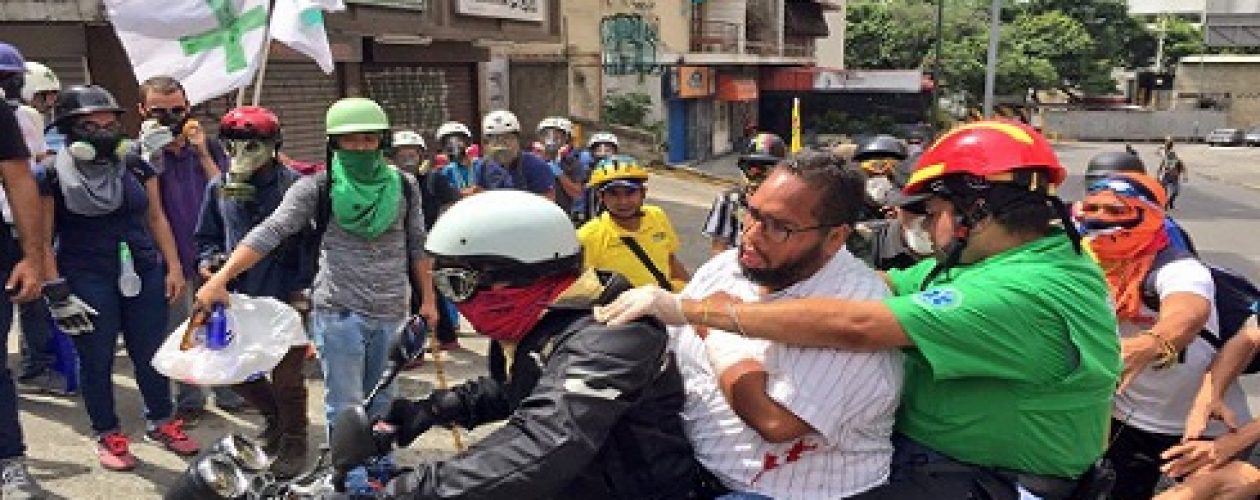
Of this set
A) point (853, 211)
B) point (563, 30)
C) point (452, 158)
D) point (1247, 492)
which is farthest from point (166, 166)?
point (563, 30)

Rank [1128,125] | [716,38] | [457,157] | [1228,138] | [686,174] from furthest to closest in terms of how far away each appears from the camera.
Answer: [1128,125] → [1228,138] → [716,38] → [686,174] → [457,157]

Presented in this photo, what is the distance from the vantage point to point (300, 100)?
43.7 feet

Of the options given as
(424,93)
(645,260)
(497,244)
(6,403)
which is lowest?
(6,403)

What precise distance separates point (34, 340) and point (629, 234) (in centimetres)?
352

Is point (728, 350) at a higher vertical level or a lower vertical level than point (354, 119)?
lower

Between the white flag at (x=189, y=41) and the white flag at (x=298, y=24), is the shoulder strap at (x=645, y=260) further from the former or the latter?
the white flag at (x=189, y=41)

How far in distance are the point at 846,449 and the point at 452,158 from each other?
6.43 m

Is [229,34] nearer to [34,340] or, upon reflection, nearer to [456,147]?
[34,340]

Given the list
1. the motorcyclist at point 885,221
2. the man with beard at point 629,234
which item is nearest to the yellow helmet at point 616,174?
the man with beard at point 629,234

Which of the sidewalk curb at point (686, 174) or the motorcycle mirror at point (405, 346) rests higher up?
→ the motorcycle mirror at point (405, 346)

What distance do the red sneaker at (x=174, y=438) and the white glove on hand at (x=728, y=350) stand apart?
354 cm

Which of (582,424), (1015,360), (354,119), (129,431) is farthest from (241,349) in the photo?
(1015,360)

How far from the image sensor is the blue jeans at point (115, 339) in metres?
4.43

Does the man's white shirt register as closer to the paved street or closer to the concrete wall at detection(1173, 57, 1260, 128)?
the paved street
